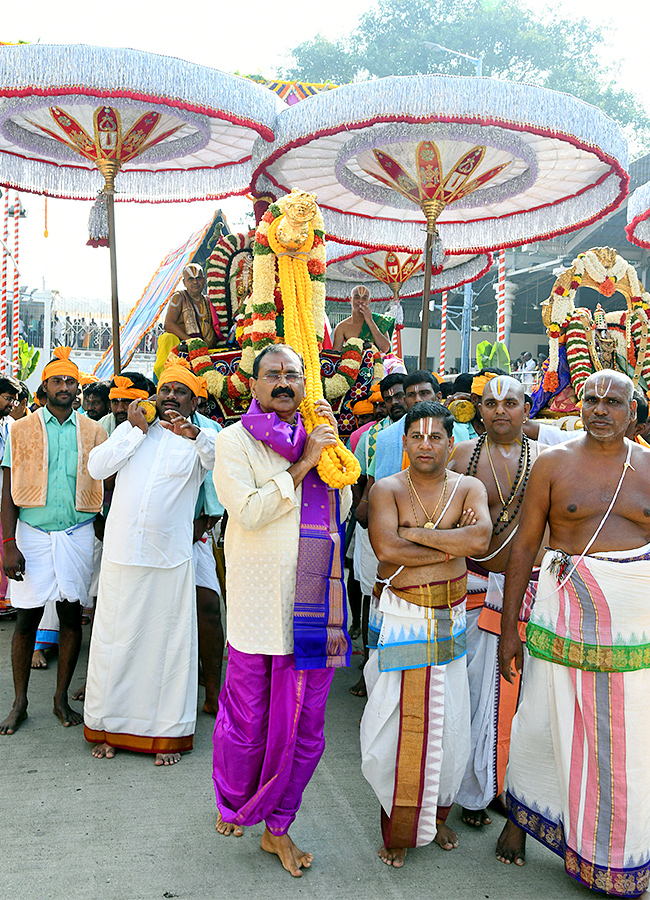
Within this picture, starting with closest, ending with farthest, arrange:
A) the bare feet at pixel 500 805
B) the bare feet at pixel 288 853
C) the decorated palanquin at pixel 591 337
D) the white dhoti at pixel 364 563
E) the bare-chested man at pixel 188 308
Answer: the bare feet at pixel 288 853 < the bare feet at pixel 500 805 < the white dhoti at pixel 364 563 < the bare-chested man at pixel 188 308 < the decorated palanquin at pixel 591 337

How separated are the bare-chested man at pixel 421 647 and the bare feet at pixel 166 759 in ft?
3.60

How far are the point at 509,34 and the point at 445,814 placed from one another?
113 feet

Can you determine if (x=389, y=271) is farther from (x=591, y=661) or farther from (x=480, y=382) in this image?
(x=591, y=661)

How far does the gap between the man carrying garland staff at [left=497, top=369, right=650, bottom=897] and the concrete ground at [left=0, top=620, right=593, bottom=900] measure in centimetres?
18

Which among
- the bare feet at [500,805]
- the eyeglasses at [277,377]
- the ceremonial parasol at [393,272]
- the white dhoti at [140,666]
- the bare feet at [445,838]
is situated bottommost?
the bare feet at [500,805]

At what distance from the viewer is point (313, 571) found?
2637 millimetres

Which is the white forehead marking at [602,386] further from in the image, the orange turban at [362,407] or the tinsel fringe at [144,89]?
the tinsel fringe at [144,89]

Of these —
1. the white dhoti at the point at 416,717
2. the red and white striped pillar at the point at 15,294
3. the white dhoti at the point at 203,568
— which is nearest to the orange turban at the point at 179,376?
Answer: the white dhoti at the point at 203,568

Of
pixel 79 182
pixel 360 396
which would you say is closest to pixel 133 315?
pixel 79 182

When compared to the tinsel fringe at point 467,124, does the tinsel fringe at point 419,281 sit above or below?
below

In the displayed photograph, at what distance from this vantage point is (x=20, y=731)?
3.66 meters

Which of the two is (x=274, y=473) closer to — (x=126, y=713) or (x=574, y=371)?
(x=126, y=713)

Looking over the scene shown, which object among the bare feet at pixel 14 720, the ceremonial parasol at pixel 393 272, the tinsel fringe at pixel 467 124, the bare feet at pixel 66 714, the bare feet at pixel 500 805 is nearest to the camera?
the bare feet at pixel 500 805

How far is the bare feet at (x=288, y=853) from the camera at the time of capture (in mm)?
2594
